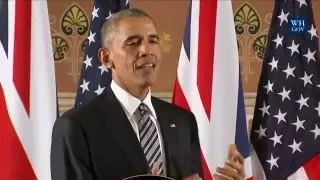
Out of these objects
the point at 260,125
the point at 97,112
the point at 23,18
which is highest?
the point at 23,18

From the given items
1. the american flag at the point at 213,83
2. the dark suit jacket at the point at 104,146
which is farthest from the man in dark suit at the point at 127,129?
the american flag at the point at 213,83

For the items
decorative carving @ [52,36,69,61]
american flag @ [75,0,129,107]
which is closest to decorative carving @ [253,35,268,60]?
american flag @ [75,0,129,107]

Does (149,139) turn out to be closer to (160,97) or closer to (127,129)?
(127,129)

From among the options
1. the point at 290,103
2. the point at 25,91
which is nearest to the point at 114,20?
the point at 25,91

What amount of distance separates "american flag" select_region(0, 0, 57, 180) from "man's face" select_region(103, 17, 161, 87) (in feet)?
3.00

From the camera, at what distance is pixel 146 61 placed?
1050mm

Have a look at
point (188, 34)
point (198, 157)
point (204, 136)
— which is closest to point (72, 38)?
point (188, 34)

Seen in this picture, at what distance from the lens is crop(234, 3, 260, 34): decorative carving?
7.55 feet

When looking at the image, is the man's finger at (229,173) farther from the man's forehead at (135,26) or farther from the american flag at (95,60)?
the american flag at (95,60)

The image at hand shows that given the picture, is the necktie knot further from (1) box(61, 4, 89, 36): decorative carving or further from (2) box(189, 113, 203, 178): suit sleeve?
(1) box(61, 4, 89, 36): decorative carving

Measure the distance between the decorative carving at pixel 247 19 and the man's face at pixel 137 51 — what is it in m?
1.28

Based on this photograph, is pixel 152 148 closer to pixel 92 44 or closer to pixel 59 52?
pixel 92 44

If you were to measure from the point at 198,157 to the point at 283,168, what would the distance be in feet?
3.00

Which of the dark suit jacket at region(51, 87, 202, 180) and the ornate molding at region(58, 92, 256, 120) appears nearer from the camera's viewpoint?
the dark suit jacket at region(51, 87, 202, 180)
